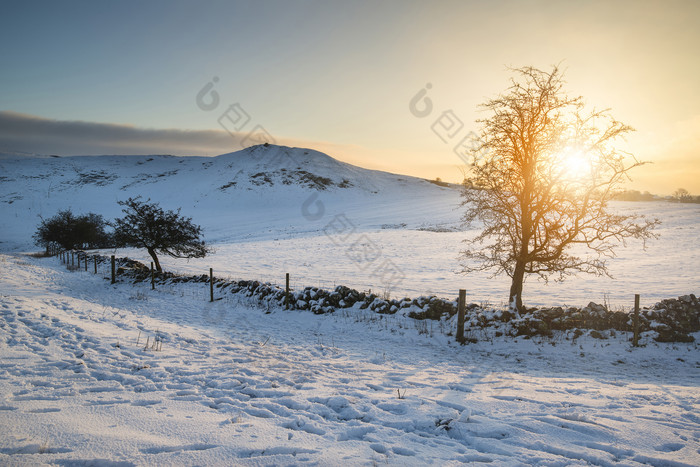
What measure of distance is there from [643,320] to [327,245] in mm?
30326

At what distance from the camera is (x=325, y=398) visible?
6.27 m

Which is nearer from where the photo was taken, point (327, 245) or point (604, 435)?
point (604, 435)

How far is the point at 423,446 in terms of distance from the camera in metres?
4.75

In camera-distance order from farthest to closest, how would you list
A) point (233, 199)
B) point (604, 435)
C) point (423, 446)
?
point (233, 199) < point (604, 435) < point (423, 446)

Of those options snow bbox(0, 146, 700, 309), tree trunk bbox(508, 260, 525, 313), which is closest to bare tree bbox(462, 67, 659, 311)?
tree trunk bbox(508, 260, 525, 313)

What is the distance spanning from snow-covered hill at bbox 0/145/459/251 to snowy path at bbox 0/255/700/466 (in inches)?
1616

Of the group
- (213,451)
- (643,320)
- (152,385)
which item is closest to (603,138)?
(643,320)

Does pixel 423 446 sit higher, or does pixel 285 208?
pixel 285 208

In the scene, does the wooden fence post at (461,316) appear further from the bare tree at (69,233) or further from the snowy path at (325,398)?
the bare tree at (69,233)

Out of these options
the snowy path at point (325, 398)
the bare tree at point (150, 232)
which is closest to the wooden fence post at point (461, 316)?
the snowy path at point (325, 398)

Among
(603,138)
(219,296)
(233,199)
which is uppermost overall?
(233,199)

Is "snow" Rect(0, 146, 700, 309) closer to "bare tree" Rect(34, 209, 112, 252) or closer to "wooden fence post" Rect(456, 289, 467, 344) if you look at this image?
"wooden fence post" Rect(456, 289, 467, 344)

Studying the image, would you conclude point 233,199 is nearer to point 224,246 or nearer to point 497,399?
point 224,246

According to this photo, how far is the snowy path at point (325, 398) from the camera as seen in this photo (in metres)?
4.44
